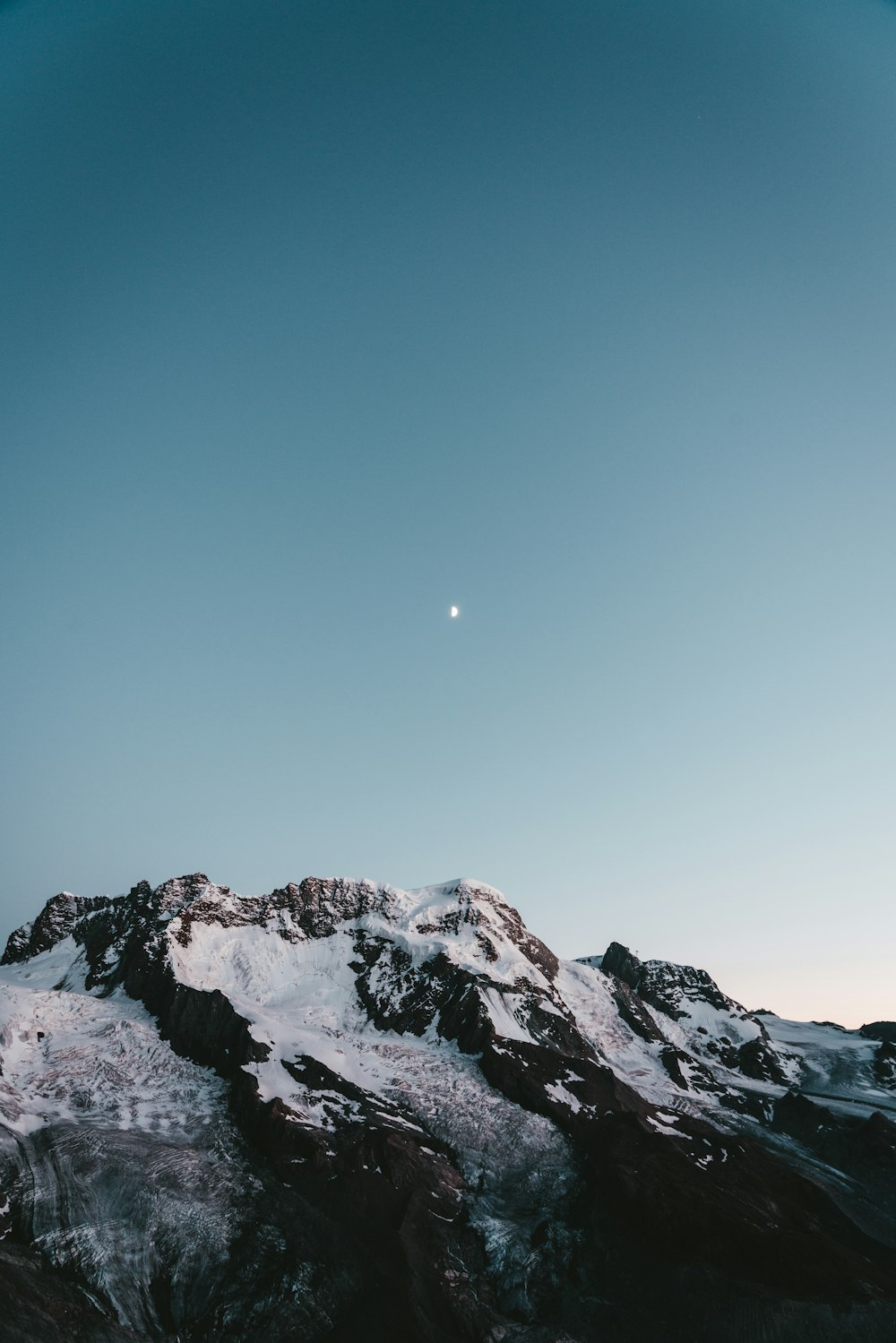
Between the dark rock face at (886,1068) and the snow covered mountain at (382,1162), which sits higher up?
the dark rock face at (886,1068)

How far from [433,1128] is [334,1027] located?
4597cm

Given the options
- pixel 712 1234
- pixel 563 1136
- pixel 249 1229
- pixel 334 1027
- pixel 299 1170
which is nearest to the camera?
pixel 249 1229

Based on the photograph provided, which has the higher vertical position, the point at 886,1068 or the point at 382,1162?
the point at 886,1068

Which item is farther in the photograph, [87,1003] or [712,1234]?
[87,1003]

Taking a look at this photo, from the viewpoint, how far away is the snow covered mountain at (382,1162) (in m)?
62.3

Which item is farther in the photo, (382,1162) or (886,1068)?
(886,1068)

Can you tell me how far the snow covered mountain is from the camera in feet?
205

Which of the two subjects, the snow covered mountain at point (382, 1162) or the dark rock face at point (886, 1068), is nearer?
the snow covered mountain at point (382, 1162)

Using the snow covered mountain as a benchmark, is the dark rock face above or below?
above

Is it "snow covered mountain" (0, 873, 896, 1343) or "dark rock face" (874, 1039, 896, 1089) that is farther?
"dark rock face" (874, 1039, 896, 1089)

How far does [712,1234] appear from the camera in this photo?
74.8m

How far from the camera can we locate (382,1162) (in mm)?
85375

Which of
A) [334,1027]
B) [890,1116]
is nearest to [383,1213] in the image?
[334,1027]

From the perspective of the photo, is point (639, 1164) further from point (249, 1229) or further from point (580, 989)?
point (580, 989)
